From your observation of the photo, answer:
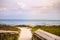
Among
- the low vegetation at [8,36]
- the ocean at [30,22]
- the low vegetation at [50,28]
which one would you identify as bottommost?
the low vegetation at [8,36]

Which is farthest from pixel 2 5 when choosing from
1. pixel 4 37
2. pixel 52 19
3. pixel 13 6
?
pixel 52 19

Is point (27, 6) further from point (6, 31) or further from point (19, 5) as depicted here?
point (6, 31)

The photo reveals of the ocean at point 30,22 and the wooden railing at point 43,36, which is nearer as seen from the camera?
the wooden railing at point 43,36

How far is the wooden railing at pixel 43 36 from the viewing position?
2660mm

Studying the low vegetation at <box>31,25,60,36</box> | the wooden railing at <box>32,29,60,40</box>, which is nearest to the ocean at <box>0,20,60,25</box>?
the low vegetation at <box>31,25,60,36</box>

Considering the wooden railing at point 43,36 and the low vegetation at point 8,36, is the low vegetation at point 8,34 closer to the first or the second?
the low vegetation at point 8,36

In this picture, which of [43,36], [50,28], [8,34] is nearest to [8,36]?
[8,34]

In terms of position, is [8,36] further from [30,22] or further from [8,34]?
[30,22]

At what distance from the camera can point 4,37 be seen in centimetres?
292

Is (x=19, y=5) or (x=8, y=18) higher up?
(x=19, y=5)

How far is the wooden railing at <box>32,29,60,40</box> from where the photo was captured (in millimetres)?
2660

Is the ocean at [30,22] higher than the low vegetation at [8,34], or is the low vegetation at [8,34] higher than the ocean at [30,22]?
the ocean at [30,22]

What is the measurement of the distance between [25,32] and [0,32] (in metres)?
0.54

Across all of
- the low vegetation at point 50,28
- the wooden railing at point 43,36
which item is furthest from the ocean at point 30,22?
the wooden railing at point 43,36
